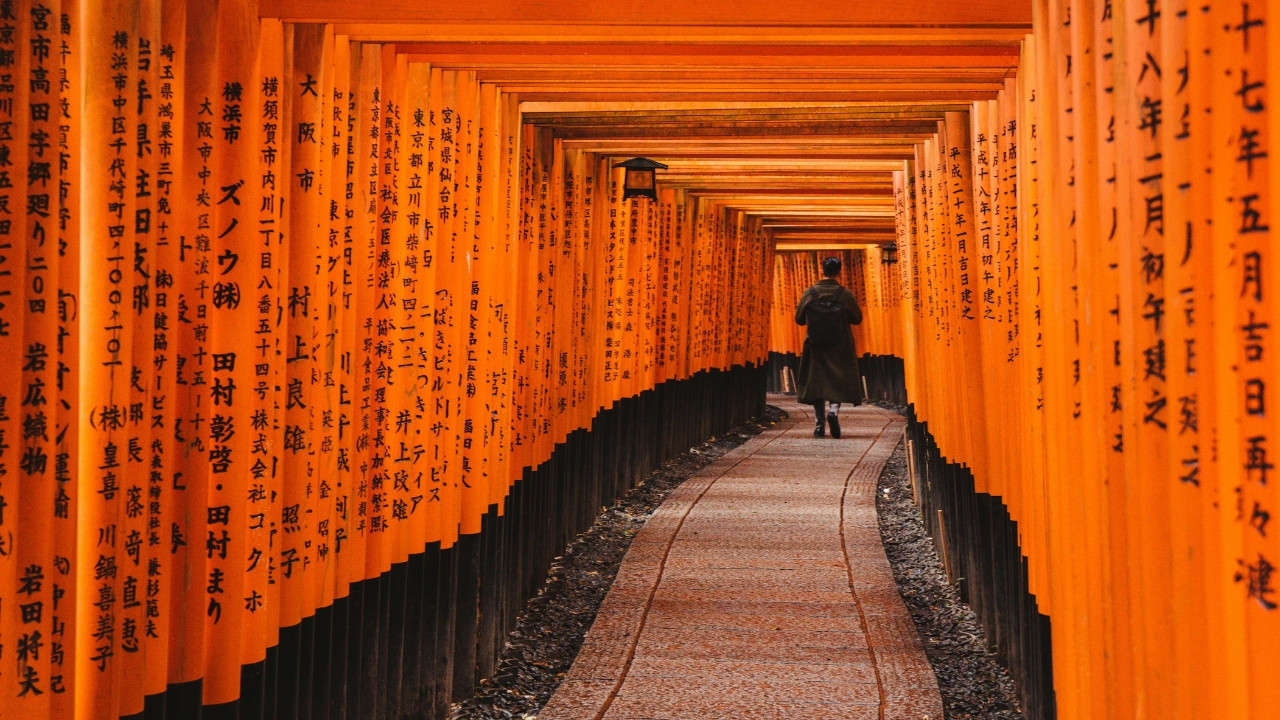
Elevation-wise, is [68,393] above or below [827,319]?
below

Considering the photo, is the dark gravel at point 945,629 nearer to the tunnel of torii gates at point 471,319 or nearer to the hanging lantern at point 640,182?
the tunnel of torii gates at point 471,319

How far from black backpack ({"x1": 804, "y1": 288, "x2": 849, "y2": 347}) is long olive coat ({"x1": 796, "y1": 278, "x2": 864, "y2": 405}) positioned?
0.05 meters

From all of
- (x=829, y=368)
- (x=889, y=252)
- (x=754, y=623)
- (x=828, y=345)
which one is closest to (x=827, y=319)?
(x=828, y=345)

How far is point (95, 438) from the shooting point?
2.53 m

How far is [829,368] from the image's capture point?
44.0ft

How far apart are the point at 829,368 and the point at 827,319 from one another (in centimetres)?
55

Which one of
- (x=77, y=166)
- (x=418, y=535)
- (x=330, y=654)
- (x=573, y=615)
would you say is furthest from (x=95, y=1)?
(x=573, y=615)

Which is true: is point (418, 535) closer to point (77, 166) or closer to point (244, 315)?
point (244, 315)

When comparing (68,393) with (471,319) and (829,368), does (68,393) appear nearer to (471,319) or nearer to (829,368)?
(471,319)

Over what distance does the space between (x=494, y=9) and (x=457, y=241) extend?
141cm

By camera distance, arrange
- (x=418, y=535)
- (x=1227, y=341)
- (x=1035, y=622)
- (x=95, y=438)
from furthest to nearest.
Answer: (x=418, y=535)
(x=1035, y=622)
(x=95, y=438)
(x=1227, y=341)

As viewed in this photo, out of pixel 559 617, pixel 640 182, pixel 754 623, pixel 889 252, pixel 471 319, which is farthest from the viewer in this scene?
pixel 889 252

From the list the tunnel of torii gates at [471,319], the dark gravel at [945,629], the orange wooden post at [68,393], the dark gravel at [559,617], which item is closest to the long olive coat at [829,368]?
the dark gravel at [559,617]

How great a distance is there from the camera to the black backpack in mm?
13312
